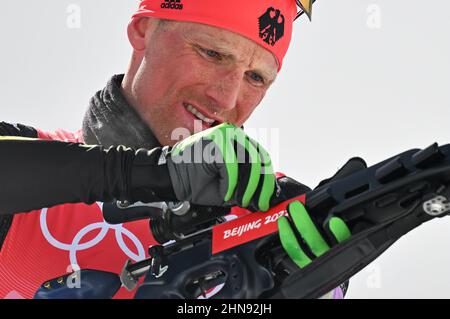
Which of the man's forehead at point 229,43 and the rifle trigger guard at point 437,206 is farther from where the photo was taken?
the man's forehead at point 229,43

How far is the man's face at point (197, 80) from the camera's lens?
3.80 m

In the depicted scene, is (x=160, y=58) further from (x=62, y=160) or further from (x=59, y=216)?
(x=62, y=160)

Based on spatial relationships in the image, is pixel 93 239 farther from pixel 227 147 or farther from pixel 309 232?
pixel 309 232

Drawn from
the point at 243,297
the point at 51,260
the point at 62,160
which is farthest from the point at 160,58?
the point at 243,297

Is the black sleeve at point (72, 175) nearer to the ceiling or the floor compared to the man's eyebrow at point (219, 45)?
nearer to the floor

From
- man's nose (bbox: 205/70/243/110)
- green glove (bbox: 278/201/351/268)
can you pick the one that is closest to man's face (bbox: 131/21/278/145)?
man's nose (bbox: 205/70/243/110)

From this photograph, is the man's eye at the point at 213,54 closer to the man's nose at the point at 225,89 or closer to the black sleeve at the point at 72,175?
the man's nose at the point at 225,89

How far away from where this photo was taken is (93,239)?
3.34 m

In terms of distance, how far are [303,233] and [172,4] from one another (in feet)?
7.50

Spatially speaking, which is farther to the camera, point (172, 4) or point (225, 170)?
point (172, 4)

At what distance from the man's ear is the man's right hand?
196cm

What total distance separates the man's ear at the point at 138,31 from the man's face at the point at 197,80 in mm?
183

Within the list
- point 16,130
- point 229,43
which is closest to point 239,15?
point 229,43

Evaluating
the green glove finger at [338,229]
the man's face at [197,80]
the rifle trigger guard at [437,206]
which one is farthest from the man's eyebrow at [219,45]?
the rifle trigger guard at [437,206]
